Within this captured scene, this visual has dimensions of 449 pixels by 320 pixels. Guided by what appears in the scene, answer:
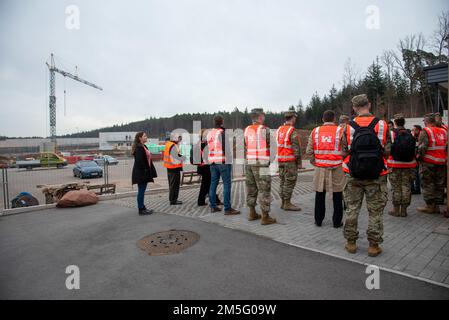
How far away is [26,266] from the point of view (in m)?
3.85

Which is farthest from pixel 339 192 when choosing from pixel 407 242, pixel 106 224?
pixel 106 224

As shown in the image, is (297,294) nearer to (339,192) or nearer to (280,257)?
(280,257)

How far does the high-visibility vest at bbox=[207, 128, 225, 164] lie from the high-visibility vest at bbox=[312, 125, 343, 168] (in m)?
2.09

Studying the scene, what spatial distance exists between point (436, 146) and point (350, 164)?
3.61 m

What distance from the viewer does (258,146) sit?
5434 millimetres

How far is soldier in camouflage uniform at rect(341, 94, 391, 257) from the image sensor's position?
152 inches

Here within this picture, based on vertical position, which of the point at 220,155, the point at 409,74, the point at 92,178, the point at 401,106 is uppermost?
the point at 409,74

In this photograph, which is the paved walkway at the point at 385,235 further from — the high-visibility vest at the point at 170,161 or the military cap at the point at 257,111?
the military cap at the point at 257,111

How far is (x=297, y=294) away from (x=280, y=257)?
947 mm

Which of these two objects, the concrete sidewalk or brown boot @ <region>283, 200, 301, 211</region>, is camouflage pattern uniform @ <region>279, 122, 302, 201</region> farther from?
the concrete sidewalk

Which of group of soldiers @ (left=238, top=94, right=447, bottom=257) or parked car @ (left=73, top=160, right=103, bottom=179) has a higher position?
group of soldiers @ (left=238, top=94, right=447, bottom=257)

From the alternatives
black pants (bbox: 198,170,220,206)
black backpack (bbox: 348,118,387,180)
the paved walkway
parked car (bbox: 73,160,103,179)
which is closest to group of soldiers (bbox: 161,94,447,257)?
black backpack (bbox: 348,118,387,180)

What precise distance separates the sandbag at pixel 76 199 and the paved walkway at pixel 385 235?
2035 mm
